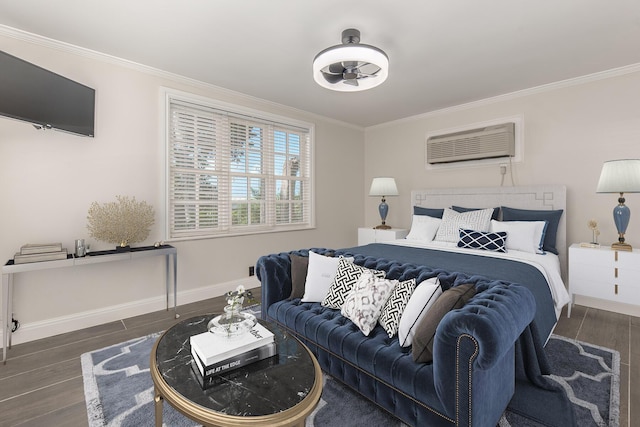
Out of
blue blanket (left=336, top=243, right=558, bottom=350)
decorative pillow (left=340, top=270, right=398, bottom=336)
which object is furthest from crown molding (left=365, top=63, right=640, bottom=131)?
decorative pillow (left=340, top=270, right=398, bottom=336)

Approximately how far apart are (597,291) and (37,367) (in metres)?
5.01

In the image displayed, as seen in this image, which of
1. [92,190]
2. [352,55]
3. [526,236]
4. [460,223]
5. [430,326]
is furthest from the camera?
[460,223]

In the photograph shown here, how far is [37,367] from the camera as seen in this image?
7.29 feet

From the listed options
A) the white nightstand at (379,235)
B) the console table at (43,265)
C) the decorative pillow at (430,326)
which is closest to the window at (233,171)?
the console table at (43,265)

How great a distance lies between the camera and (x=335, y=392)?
6.19 feet

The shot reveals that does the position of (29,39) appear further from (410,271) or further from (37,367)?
(410,271)

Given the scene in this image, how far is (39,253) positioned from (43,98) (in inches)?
49.0

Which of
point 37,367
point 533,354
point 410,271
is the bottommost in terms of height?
point 37,367

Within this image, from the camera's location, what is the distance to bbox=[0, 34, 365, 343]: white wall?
260 cm

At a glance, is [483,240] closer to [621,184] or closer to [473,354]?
[621,184]

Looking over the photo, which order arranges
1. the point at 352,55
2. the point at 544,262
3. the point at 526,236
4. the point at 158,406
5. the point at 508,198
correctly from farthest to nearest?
the point at 508,198
the point at 526,236
the point at 544,262
the point at 352,55
the point at 158,406

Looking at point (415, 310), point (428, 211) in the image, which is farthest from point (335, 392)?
point (428, 211)

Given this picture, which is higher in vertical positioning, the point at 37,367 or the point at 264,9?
the point at 264,9

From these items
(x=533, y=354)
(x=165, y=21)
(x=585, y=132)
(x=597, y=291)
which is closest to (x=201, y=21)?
(x=165, y=21)
